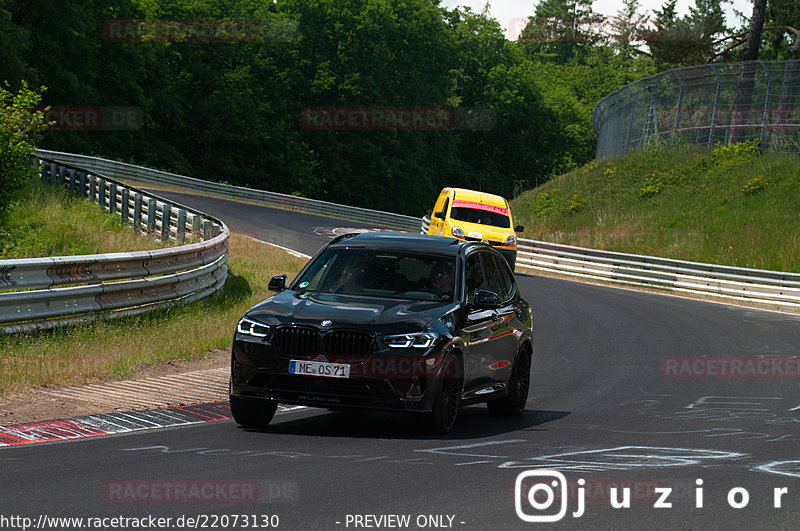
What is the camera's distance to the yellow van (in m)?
28.9

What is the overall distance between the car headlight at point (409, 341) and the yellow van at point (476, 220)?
19980mm

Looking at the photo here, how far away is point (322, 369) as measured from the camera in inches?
338

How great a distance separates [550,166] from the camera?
98938mm

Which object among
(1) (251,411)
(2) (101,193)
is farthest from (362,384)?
(2) (101,193)

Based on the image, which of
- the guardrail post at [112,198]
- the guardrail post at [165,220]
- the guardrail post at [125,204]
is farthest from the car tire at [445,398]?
the guardrail post at [112,198]

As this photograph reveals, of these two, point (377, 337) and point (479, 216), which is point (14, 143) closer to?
point (479, 216)

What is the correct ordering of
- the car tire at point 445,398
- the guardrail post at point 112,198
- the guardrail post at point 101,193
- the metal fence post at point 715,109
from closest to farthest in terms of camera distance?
1. the car tire at point 445,398
2. the guardrail post at point 112,198
3. the guardrail post at point 101,193
4. the metal fence post at point 715,109

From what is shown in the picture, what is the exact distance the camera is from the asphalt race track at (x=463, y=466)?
600 centimetres

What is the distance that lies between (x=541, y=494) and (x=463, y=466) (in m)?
1.04

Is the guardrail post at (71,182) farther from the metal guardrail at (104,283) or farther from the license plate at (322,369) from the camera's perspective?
the license plate at (322,369)

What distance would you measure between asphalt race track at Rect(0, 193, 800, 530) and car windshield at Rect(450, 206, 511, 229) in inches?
645

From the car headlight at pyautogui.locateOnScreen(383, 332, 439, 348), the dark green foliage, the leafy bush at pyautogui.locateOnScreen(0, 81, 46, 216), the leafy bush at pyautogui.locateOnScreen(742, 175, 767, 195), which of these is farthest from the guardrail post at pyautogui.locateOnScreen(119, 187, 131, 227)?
the dark green foliage

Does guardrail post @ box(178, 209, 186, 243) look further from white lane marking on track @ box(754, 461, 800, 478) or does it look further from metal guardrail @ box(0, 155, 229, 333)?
white lane marking on track @ box(754, 461, 800, 478)

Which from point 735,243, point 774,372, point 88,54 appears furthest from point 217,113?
point 774,372
